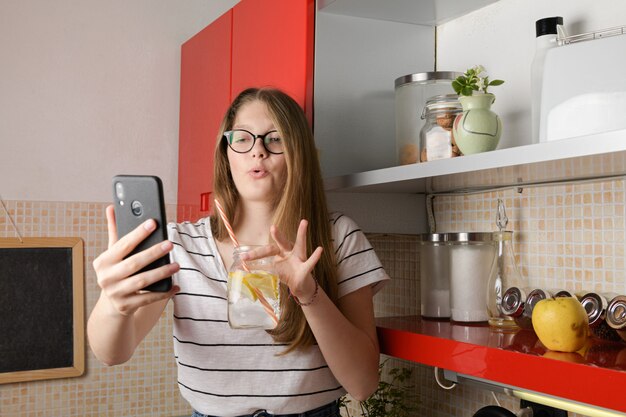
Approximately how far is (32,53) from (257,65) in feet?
2.57

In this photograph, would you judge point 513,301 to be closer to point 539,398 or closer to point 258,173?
point 539,398

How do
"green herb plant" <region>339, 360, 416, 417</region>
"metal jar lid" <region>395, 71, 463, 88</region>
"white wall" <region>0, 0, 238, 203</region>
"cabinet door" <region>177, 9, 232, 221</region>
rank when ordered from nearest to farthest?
"metal jar lid" <region>395, 71, 463, 88</region> < "green herb plant" <region>339, 360, 416, 417</region> < "cabinet door" <region>177, 9, 232, 221</region> < "white wall" <region>0, 0, 238, 203</region>

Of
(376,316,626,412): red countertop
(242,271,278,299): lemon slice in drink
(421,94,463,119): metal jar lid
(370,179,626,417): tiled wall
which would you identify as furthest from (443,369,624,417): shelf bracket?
(421,94,463,119): metal jar lid

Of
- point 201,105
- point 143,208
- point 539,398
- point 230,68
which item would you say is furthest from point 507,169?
point 201,105

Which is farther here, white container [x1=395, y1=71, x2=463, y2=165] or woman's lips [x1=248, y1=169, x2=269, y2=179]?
white container [x1=395, y1=71, x2=463, y2=165]

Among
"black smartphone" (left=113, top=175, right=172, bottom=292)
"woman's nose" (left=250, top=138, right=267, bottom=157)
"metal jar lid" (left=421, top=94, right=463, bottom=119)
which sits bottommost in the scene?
"black smartphone" (left=113, top=175, right=172, bottom=292)

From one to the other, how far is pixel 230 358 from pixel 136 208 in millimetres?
437

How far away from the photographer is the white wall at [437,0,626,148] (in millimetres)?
1322

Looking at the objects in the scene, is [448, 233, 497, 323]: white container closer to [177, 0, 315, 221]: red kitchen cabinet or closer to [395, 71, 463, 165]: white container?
[395, 71, 463, 165]: white container

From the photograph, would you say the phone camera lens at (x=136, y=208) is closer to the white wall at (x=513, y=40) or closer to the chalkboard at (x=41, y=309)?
the white wall at (x=513, y=40)

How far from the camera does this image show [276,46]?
166 centimetres

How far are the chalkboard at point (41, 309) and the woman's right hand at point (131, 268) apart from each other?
1.12 metres

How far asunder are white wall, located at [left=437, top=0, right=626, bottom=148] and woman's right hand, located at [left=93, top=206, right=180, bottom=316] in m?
0.78

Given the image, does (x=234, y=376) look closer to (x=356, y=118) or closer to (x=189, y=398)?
(x=189, y=398)
